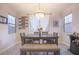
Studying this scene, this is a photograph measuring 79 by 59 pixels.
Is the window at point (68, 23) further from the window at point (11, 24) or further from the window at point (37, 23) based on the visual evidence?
the window at point (11, 24)

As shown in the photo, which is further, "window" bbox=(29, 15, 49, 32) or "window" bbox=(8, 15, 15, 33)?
"window" bbox=(29, 15, 49, 32)

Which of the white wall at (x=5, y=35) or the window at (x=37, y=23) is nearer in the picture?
the white wall at (x=5, y=35)

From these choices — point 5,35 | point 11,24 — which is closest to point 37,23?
point 11,24

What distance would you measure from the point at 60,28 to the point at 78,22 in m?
1.39

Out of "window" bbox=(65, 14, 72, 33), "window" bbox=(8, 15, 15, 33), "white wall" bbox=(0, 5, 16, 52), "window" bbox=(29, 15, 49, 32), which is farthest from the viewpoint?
"window" bbox=(29, 15, 49, 32)

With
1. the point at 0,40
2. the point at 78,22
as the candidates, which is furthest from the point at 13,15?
the point at 78,22

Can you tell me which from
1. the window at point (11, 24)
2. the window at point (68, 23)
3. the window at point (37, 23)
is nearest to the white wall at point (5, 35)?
the window at point (11, 24)

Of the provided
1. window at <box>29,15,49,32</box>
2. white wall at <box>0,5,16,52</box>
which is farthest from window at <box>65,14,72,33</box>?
white wall at <box>0,5,16,52</box>

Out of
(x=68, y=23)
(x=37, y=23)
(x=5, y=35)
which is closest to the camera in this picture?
(x=5, y=35)

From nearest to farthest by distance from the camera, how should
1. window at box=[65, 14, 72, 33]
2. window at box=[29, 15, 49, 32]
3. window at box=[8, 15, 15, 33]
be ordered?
window at box=[8, 15, 15, 33] → window at box=[65, 14, 72, 33] → window at box=[29, 15, 49, 32]

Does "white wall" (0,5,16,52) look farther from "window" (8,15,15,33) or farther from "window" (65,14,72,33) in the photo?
"window" (65,14,72,33)

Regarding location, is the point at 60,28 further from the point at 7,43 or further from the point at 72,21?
the point at 7,43

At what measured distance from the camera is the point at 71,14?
16.8 ft

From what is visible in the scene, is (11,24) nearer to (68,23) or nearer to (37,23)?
(37,23)
